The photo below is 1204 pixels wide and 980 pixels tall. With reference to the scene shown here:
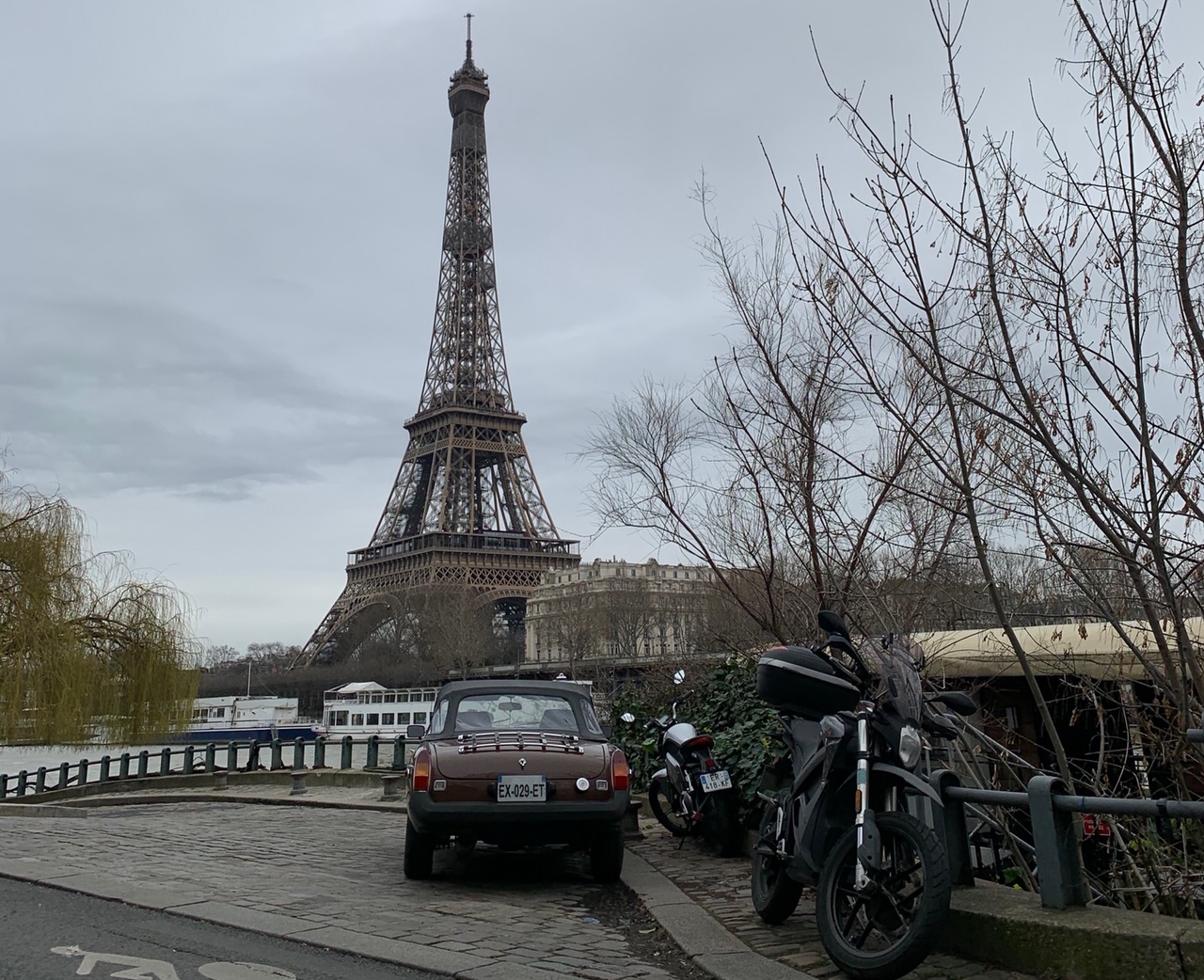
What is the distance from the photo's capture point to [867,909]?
4.43 meters

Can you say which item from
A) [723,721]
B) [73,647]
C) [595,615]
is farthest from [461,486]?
[723,721]

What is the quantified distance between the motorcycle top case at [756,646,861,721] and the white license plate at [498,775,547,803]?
2516 millimetres

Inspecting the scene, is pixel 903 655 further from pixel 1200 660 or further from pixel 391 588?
pixel 391 588

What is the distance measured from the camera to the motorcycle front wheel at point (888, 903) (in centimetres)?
405

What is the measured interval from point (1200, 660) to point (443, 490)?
66882 millimetres

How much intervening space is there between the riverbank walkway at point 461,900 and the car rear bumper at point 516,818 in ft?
1.23

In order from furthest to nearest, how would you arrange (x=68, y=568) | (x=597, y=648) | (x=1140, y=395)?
(x=597, y=648) → (x=68, y=568) → (x=1140, y=395)

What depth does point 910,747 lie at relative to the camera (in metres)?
4.59

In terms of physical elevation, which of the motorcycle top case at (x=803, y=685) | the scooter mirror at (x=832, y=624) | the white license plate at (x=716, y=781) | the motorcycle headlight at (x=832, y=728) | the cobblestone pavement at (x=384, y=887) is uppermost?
the scooter mirror at (x=832, y=624)

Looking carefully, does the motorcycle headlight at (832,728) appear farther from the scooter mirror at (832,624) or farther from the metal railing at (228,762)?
the metal railing at (228,762)

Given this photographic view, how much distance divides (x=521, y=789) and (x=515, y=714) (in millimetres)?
1203

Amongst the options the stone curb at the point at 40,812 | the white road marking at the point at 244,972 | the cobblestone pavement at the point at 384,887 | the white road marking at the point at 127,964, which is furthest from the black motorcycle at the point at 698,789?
the stone curb at the point at 40,812

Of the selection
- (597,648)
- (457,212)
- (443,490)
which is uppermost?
(457,212)

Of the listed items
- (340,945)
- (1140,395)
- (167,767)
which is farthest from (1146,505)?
(167,767)
